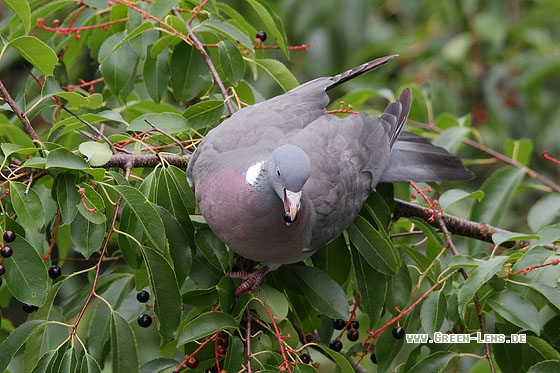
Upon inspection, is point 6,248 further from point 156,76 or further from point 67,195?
point 156,76

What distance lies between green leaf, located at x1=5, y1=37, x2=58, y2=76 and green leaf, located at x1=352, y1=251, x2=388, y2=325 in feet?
3.30

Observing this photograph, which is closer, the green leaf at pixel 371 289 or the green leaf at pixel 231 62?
the green leaf at pixel 371 289

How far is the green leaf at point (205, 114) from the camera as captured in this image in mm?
2314

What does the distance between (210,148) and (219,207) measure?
20cm

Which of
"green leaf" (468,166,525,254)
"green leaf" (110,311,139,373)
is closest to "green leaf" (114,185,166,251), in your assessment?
"green leaf" (110,311,139,373)

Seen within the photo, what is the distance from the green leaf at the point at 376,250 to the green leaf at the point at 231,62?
604mm

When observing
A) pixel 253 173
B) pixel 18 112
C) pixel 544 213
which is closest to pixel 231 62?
pixel 253 173

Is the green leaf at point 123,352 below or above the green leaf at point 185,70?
below

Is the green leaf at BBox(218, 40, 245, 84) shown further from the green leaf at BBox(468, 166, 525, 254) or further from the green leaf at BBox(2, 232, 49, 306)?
the green leaf at BBox(468, 166, 525, 254)

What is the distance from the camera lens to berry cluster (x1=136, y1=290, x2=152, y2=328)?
7.09ft

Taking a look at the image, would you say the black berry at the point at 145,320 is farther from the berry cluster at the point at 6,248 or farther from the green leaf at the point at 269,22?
the green leaf at the point at 269,22

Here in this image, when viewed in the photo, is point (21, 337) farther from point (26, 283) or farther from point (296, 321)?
point (296, 321)

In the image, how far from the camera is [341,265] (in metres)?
2.29

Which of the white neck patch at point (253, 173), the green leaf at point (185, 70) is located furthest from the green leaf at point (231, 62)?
the white neck patch at point (253, 173)
